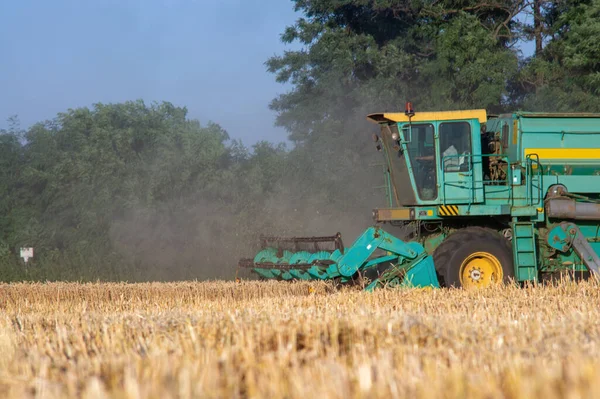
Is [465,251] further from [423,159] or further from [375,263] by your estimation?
[423,159]

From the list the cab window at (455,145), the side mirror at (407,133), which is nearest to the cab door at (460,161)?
the cab window at (455,145)

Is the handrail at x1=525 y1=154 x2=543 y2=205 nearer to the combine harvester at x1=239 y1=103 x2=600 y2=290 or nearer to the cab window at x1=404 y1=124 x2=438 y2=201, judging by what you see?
the combine harvester at x1=239 y1=103 x2=600 y2=290

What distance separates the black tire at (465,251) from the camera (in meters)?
10.2

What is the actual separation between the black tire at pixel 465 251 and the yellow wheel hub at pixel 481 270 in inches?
2.1

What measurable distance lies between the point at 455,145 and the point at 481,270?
1.70 metres

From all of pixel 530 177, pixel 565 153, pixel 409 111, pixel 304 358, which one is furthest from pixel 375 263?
pixel 304 358

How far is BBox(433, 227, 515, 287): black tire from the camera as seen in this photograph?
33.6 ft

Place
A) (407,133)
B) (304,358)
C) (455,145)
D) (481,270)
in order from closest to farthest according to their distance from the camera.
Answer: (304,358) → (481,270) → (455,145) → (407,133)

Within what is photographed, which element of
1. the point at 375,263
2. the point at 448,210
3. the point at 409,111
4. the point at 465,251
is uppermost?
the point at 409,111

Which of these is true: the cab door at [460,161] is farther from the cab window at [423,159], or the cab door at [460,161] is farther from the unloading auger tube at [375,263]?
the unloading auger tube at [375,263]

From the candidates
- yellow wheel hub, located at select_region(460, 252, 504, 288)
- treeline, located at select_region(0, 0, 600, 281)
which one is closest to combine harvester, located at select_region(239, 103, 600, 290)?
yellow wheel hub, located at select_region(460, 252, 504, 288)

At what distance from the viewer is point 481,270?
412 inches

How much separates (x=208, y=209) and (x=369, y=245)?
1106 centimetres

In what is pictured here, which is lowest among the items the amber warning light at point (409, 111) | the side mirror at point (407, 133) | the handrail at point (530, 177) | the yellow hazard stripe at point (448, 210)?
the yellow hazard stripe at point (448, 210)
